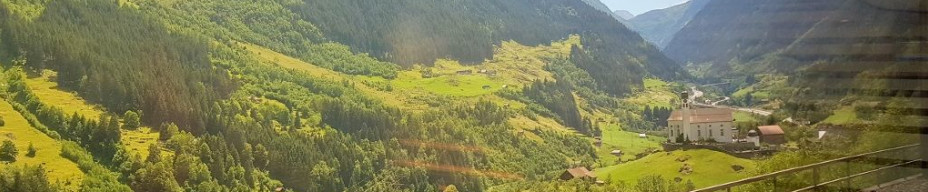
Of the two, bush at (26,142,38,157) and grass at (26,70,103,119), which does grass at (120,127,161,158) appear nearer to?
grass at (26,70,103,119)

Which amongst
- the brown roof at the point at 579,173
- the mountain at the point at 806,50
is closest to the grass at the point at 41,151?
the brown roof at the point at 579,173

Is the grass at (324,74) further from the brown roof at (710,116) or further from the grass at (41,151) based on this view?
the grass at (41,151)

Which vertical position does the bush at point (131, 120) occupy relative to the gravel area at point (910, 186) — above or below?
above

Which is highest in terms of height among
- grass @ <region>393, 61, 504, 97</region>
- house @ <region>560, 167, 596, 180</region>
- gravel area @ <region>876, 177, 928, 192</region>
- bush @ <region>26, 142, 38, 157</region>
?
grass @ <region>393, 61, 504, 97</region>

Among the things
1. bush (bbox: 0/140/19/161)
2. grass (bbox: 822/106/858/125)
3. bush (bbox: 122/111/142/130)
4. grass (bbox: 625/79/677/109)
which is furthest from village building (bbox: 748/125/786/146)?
grass (bbox: 625/79/677/109)

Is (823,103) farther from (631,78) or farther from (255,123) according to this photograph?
(631,78)

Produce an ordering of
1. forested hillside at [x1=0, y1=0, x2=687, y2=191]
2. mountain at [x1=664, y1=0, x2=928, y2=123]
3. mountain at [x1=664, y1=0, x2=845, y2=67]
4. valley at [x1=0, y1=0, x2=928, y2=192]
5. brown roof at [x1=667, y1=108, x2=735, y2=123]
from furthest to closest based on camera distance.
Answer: mountain at [x1=664, y1=0, x2=845, y2=67]
forested hillside at [x1=0, y1=0, x2=687, y2=191]
brown roof at [x1=667, y1=108, x2=735, y2=123]
valley at [x1=0, y1=0, x2=928, y2=192]
mountain at [x1=664, y1=0, x2=928, y2=123]

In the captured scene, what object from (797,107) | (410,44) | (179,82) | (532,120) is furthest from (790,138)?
A: (410,44)
